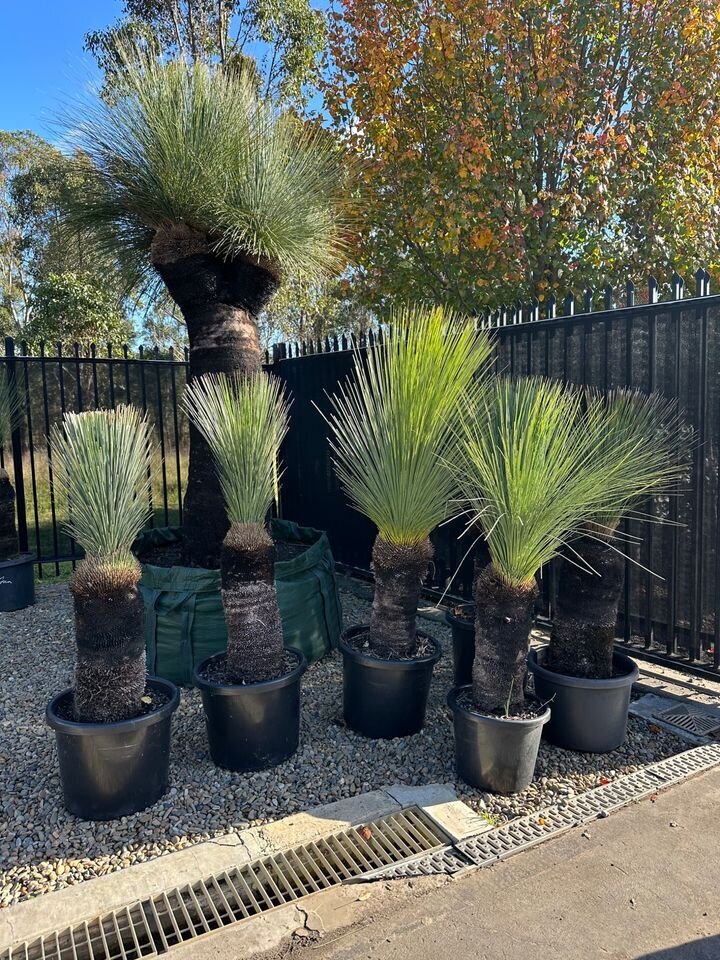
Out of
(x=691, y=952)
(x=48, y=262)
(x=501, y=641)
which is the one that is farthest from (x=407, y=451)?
(x=48, y=262)

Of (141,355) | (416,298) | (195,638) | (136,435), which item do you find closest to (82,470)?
(136,435)

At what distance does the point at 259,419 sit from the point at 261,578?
2.45 feet

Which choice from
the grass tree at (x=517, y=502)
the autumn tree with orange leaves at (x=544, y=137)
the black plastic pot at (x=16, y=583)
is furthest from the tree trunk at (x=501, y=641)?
the black plastic pot at (x=16, y=583)

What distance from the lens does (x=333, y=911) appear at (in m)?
2.09

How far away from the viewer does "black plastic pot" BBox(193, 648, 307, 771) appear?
9.41 feet

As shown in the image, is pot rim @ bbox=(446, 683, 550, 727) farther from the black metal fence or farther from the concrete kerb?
the black metal fence

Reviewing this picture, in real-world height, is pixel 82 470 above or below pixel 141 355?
below

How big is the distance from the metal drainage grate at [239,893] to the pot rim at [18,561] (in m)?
3.99

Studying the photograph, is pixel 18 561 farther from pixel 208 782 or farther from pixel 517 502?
pixel 517 502

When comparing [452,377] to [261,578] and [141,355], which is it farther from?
[141,355]

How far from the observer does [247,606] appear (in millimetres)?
2996

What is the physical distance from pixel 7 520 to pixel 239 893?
14.3 feet

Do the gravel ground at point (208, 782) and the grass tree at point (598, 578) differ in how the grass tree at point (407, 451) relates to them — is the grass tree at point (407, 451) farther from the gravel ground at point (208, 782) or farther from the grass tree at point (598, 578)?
the grass tree at point (598, 578)

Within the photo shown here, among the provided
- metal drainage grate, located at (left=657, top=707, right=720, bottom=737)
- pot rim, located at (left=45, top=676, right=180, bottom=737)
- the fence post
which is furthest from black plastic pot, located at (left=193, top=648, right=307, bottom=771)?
the fence post
